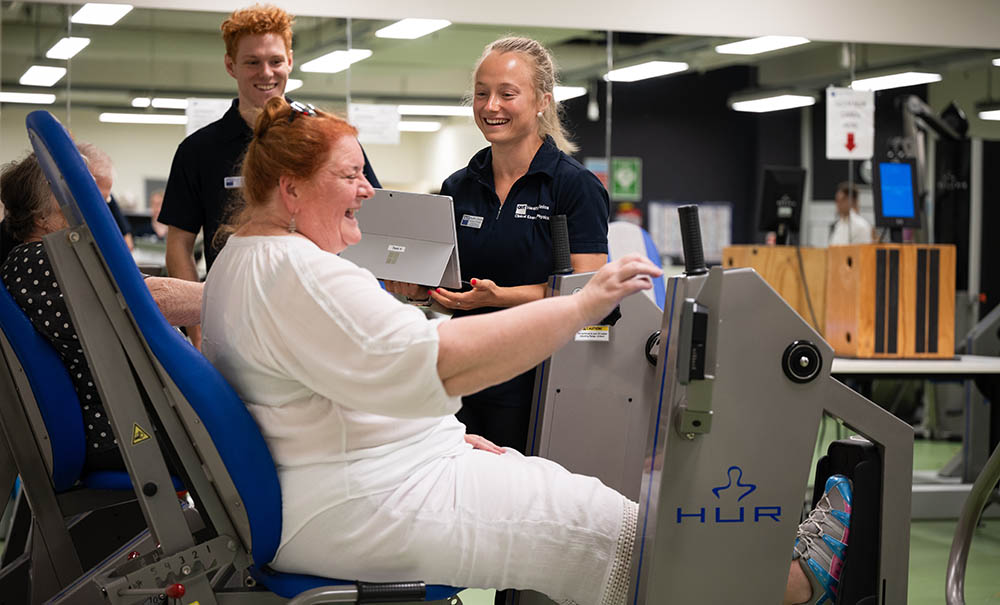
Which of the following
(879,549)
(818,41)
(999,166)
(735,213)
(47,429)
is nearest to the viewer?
(879,549)

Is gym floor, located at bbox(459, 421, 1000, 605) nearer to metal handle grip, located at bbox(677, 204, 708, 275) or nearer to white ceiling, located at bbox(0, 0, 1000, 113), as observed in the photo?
metal handle grip, located at bbox(677, 204, 708, 275)

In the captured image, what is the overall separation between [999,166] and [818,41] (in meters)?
1.82

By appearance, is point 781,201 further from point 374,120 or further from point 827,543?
point 827,543

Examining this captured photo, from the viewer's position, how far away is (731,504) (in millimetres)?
1671

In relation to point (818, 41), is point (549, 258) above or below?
below

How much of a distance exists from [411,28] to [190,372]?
418 cm

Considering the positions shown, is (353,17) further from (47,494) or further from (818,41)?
(47,494)

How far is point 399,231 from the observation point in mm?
2312

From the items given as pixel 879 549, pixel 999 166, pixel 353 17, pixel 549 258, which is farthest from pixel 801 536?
pixel 999 166

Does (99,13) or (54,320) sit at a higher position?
(99,13)

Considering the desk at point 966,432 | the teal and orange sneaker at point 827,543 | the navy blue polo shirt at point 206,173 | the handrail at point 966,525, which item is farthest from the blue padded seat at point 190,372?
the desk at point 966,432

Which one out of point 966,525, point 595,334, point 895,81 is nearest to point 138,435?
point 595,334

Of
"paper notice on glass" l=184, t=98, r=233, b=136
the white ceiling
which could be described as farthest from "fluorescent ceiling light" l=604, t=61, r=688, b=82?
"paper notice on glass" l=184, t=98, r=233, b=136

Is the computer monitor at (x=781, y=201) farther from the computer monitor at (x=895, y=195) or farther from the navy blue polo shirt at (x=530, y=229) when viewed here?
the navy blue polo shirt at (x=530, y=229)
